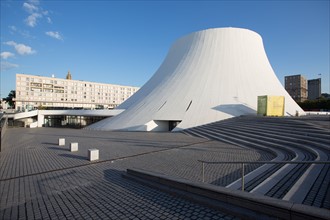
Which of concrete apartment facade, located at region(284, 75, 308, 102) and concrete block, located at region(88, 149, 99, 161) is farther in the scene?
concrete apartment facade, located at region(284, 75, 308, 102)

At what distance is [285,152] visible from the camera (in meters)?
7.04

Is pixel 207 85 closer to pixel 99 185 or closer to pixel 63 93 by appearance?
pixel 99 185

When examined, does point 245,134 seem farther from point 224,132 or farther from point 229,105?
point 229,105

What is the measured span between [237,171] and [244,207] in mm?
2655

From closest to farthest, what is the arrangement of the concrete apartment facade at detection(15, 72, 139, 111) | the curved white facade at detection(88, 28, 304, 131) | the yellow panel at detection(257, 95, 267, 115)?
the yellow panel at detection(257, 95, 267, 115) < the curved white facade at detection(88, 28, 304, 131) < the concrete apartment facade at detection(15, 72, 139, 111)

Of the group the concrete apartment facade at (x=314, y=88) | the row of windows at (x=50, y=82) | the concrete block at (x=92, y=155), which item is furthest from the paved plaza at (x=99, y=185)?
the concrete apartment facade at (x=314, y=88)

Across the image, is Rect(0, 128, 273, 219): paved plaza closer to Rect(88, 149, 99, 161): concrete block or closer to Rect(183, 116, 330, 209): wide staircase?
Rect(88, 149, 99, 161): concrete block

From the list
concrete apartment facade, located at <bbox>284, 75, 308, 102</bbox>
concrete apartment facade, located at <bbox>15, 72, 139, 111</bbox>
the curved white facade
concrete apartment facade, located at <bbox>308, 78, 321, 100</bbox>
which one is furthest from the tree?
concrete apartment facade, located at <bbox>308, 78, 321, 100</bbox>

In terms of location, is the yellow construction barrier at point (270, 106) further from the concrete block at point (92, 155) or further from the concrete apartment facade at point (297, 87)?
the concrete apartment facade at point (297, 87)

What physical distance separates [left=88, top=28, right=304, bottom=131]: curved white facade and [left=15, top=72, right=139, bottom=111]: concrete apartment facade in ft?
87.7

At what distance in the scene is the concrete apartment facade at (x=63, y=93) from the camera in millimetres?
49094

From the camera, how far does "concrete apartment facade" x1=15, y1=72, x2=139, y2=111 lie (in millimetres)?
49094

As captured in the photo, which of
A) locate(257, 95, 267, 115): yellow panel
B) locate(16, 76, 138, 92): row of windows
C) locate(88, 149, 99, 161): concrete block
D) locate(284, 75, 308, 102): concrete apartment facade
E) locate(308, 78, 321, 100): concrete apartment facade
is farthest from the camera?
locate(308, 78, 321, 100): concrete apartment facade

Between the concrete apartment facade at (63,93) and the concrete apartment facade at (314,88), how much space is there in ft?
218
